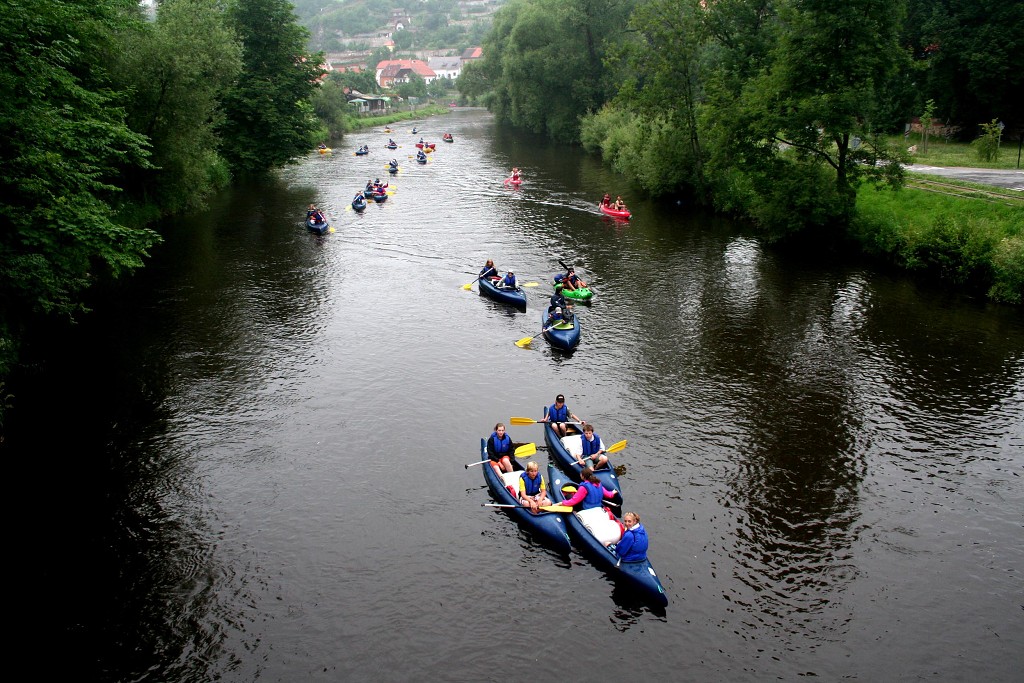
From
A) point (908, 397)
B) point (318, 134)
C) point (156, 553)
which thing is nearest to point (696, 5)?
point (908, 397)

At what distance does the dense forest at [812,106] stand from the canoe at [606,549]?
A: 21144mm

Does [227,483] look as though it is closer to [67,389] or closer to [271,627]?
[271,627]

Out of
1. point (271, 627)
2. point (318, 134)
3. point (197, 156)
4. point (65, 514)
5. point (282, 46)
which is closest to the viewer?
point (271, 627)

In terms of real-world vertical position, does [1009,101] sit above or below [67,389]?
above

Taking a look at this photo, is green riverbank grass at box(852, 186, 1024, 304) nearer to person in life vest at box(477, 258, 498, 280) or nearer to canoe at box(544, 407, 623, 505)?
person in life vest at box(477, 258, 498, 280)

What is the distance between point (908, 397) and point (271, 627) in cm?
1822

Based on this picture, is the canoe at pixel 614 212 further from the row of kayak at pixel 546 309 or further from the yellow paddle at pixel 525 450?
the yellow paddle at pixel 525 450

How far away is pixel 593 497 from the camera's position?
15305 mm

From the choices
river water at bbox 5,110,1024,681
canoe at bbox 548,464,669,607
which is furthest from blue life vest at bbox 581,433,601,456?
canoe at bbox 548,464,669,607

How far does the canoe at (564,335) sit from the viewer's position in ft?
78.4

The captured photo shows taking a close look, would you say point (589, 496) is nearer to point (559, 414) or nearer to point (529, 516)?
point (529, 516)

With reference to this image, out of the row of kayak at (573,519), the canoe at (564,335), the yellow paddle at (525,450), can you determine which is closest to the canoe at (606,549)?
the row of kayak at (573,519)

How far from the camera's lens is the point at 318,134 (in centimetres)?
7681

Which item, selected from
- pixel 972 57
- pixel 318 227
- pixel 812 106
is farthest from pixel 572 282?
pixel 972 57
